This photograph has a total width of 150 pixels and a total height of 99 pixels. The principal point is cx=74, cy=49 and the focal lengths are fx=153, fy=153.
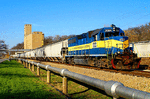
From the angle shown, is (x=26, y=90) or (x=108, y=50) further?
(x=108, y=50)

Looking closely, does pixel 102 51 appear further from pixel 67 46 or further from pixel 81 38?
pixel 67 46

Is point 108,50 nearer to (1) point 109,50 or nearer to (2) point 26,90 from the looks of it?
(1) point 109,50

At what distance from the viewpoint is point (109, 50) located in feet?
47.0

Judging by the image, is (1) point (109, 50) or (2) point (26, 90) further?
(1) point (109, 50)

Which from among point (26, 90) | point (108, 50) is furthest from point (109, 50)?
point (26, 90)

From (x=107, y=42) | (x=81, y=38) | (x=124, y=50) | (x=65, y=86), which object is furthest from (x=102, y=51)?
(x=65, y=86)

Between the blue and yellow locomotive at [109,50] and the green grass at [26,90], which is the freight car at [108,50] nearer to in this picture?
the blue and yellow locomotive at [109,50]

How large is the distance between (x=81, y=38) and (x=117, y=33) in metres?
5.59

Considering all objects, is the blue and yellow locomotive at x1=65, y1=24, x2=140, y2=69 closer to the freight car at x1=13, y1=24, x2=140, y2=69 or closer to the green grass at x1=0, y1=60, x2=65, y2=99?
the freight car at x1=13, y1=24, x2=140, y2=69

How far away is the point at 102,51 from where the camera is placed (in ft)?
48.8

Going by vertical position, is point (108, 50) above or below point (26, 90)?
above

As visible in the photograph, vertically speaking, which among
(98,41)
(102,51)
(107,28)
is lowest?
(102,51)

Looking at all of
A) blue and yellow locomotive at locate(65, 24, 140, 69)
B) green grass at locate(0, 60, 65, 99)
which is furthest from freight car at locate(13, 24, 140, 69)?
green grass at locate(0, 60, 65, 99)

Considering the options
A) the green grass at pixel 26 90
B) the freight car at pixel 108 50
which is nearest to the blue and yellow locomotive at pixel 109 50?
the freight car at pixel 108 50
